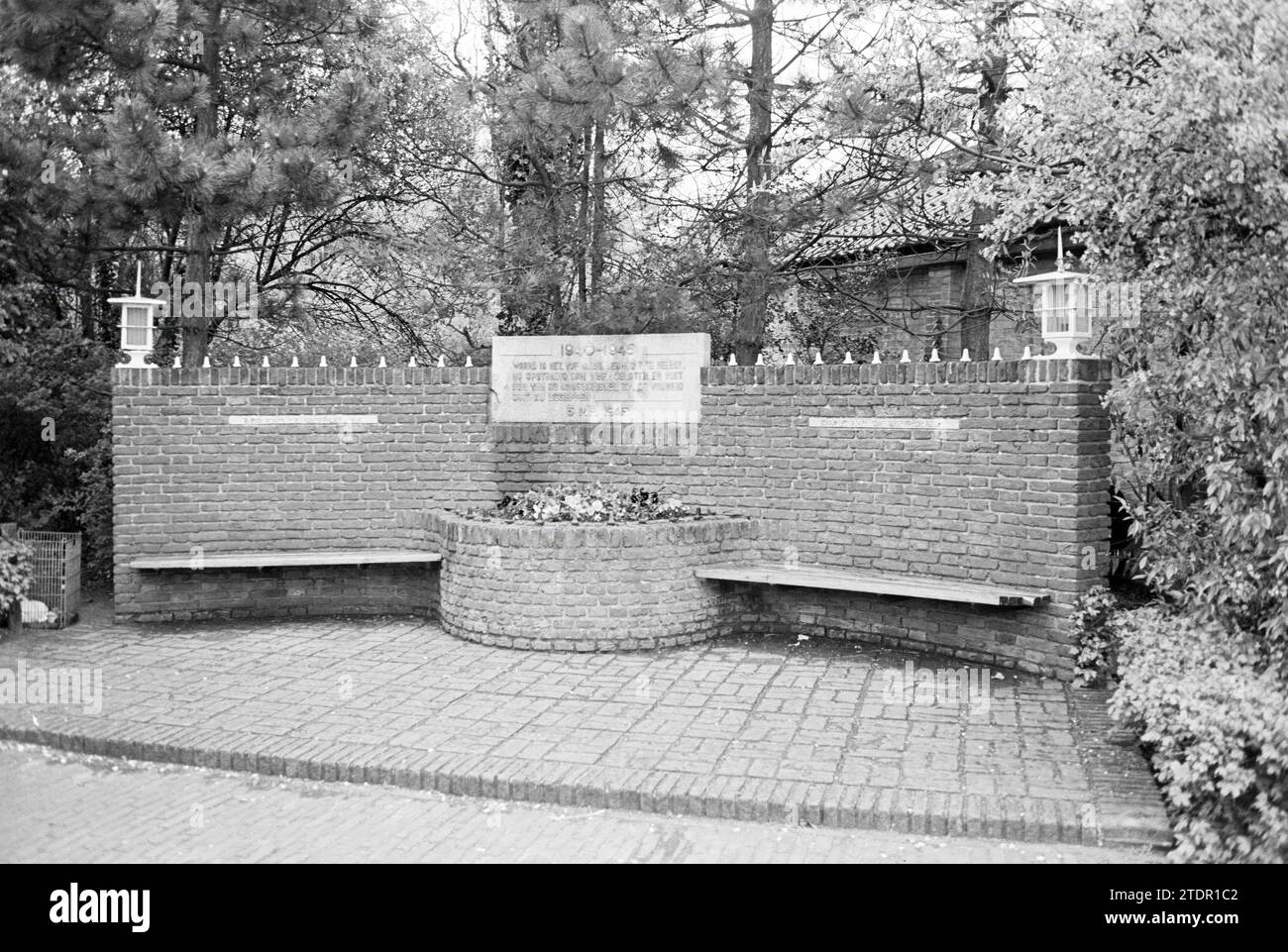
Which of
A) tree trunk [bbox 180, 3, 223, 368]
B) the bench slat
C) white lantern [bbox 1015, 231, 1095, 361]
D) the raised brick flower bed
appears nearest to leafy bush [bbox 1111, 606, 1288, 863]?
white lantern [bbox 1015, 231, 1095, 361]

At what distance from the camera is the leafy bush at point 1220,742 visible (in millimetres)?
4254

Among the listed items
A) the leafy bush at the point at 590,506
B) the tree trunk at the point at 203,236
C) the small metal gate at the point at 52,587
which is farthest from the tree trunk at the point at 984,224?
the small metal gate at the point at 52,587

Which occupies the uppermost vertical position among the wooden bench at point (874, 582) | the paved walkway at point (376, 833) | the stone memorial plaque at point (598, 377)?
the stone memorial plaque at point (598, 377)

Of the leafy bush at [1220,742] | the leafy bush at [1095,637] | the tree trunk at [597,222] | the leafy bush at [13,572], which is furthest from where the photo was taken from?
the tree trunk at [597,222]

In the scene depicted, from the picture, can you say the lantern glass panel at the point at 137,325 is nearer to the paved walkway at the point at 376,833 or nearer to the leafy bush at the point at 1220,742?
the paved walkway at the point at 376,833

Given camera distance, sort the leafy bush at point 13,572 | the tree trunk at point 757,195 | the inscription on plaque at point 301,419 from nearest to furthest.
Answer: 1. the leafy bush at point 13,572
2. the inscription on plaque at point 301,419
3. the tree trunk at point 757,195

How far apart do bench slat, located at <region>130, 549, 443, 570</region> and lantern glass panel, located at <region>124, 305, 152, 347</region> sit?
1.84 m

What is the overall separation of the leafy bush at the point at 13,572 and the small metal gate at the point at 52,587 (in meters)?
0.08

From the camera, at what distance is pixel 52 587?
9.16 m

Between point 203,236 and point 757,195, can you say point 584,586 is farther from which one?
point 203,236

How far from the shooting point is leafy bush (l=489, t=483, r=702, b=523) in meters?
8.78

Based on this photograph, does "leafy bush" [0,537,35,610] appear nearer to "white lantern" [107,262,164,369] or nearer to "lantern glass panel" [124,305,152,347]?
"white lantern" [107,262,164,369]

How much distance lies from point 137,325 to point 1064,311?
736 cm
